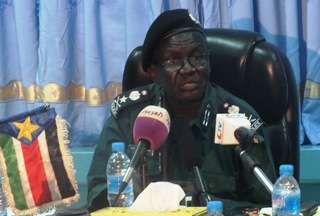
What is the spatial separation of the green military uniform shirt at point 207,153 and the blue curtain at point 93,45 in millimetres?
583

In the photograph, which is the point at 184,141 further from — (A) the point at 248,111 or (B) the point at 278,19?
(B) the point at 278,19

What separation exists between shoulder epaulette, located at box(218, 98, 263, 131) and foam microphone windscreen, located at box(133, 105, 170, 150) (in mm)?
400

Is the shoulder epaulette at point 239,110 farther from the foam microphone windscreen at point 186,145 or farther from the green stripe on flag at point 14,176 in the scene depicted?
the green stripe on flag at point 14,176

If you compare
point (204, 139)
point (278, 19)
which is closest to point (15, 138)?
point (204, 139)

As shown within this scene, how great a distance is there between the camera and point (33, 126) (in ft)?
5.76

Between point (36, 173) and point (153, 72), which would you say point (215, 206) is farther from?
point (153, 72)

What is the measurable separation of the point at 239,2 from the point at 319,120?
1.90 feet

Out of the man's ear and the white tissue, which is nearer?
the white tissue

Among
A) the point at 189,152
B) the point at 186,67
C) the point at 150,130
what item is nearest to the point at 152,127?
the point at 150,130

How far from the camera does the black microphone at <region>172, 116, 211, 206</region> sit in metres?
1.62

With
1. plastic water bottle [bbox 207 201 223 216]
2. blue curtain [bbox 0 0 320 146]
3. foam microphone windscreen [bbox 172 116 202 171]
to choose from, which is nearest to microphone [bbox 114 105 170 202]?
foam microphone windscreen [bbox 172 116 202 171]

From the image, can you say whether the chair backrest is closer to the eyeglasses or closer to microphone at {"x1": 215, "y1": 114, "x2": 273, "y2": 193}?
the eyeglasses

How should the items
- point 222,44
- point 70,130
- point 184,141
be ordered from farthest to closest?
point 70,130
point 222,44
point 184,141

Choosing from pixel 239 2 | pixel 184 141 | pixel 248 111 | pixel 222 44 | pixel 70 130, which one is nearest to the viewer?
pixel 184 141
